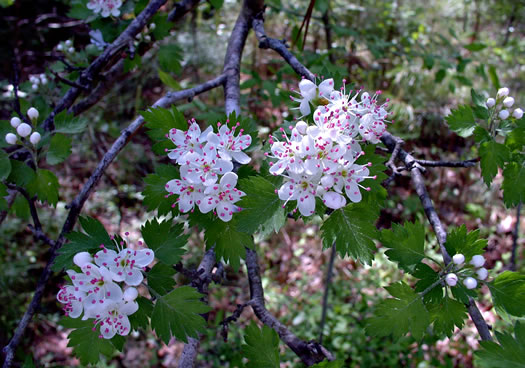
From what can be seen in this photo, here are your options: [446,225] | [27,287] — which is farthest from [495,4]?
→ [27,287]

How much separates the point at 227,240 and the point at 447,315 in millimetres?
643

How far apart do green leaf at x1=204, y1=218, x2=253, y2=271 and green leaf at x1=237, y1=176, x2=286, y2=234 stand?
0.10 metres

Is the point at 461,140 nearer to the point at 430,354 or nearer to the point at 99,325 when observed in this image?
the point at 430,354

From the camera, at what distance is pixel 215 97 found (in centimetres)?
484

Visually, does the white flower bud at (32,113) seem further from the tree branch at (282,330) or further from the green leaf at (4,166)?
the tree branch at (282,330)

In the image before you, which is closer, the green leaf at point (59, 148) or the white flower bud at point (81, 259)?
the white flower bud at point (81, 259)

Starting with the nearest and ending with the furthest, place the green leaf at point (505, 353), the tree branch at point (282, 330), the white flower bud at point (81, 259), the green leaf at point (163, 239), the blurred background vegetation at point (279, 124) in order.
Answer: the green leaf at point (505, 353), the white flower bud at point (81, 259), the green leaf at point (163, 239), the tree branch at point (282, 330), the blurred background vegetation at point (279, 124)

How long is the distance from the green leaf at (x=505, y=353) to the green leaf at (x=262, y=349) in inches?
21.0

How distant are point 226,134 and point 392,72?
4386mm

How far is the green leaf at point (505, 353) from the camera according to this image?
84 centimetres

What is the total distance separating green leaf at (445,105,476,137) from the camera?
1383 millimetres

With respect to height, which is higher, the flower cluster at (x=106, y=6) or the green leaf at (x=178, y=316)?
the flower cluster at (x=106, y=6)

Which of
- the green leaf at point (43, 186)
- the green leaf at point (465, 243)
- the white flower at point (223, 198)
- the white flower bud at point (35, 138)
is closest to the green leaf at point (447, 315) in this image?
the green leaf at point (465, 243)

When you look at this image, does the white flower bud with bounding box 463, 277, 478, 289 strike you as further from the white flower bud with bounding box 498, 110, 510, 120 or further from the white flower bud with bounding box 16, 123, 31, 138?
the white flower bud with bounding box 16, 123, 31, 138
